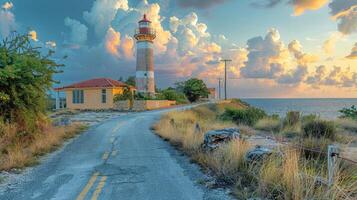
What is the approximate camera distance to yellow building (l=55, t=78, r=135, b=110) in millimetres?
47656

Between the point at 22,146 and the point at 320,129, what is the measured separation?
42.6 ft

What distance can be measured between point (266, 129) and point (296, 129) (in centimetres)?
302

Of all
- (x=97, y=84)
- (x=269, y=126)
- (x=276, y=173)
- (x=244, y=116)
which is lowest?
(x=269, y=126)

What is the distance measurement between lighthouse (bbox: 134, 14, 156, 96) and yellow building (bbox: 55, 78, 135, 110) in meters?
3.94

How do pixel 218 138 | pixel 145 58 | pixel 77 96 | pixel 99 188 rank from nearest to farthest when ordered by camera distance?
pixel 99 188 → pixel 218 138 → pixel 77 96 → pixel 145 58

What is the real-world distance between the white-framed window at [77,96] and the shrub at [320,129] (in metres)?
36.1

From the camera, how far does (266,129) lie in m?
23.1

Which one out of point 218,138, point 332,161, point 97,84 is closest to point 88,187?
point 218,138

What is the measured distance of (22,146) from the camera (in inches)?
532

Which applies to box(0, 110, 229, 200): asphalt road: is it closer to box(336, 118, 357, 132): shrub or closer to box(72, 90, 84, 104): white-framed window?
box(336, 118, 357, 132): shrub

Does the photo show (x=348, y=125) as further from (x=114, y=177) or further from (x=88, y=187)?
(x=88, y=187)

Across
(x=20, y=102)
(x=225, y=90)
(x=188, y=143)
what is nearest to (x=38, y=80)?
(x=20, y=102)

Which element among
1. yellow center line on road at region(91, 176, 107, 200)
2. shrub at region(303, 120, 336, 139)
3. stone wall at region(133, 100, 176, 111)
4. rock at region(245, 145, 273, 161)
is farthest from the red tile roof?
rock at region(245, 145, 273, 161)

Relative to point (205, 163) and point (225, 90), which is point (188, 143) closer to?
point (205, 163)
